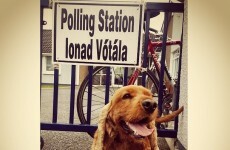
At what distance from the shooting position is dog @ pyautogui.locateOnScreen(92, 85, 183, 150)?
2.75ft

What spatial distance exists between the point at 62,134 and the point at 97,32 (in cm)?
44

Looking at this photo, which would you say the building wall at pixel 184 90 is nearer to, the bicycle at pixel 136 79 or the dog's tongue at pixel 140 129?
the bicycle at pixel 136 79

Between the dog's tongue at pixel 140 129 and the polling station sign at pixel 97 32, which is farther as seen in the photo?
the polling station sign at pixel 97 32

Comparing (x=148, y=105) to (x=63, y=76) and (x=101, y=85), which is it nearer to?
(x=101, y=85)

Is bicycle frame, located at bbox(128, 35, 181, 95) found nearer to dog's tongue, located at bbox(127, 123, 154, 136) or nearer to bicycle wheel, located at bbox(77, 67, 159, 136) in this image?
bicycle wheel, located at bbox(77, 67, 159, 136)

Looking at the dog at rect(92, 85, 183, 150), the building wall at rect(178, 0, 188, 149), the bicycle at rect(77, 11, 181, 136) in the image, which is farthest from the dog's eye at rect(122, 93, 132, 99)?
the building wall at rect(178, 0, 188, 149)

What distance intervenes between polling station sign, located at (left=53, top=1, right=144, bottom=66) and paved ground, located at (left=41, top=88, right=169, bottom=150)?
16 centimetres

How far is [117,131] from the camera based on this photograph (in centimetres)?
90

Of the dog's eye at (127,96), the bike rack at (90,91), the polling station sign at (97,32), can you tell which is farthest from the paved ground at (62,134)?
the dog's eye at (127,96)

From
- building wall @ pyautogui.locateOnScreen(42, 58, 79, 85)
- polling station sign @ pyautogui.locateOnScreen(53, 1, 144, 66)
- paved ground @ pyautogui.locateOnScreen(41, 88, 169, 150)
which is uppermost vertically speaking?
polling station sign @ pyautogui.locateOnScreen(53, 1, 144, 66)

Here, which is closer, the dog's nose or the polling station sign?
the dog's nose

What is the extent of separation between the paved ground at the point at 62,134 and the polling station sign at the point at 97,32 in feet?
0.51

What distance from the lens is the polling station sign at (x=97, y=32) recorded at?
3.16 ft
